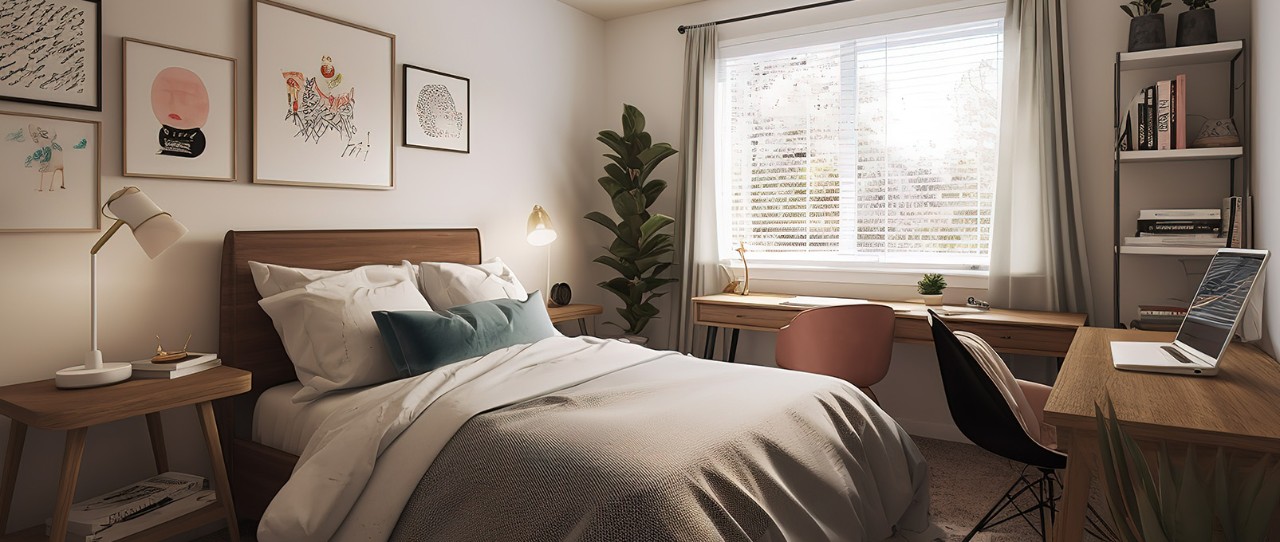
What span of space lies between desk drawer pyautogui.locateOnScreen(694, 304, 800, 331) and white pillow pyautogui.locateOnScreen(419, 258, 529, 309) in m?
1.16

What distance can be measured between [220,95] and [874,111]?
3.28 meters

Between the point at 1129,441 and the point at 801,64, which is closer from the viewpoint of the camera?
the point at 1129,441

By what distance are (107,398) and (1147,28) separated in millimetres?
4157

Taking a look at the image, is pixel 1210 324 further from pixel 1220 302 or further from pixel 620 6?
pixel 620 6

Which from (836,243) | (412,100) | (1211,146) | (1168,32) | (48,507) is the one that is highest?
(1168,32)

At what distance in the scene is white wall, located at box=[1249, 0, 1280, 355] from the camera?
2.12 m

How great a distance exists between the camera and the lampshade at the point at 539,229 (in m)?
4.18

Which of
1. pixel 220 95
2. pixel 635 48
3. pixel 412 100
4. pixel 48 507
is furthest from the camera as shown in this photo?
pixel 635 48

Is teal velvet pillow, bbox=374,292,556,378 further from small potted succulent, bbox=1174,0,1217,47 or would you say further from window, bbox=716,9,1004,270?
small potted succulent, bbox=1174,0,1217,47

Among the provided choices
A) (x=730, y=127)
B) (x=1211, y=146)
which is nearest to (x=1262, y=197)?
(x=1211, y=146)

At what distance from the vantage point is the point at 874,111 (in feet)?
13.8

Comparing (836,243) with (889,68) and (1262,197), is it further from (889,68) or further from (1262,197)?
(1262,197)

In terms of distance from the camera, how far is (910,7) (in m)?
4.03

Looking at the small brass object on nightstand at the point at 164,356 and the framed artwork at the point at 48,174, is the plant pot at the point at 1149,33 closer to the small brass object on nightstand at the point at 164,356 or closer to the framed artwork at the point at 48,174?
the small brass object on nightstand at the point at 164,356
